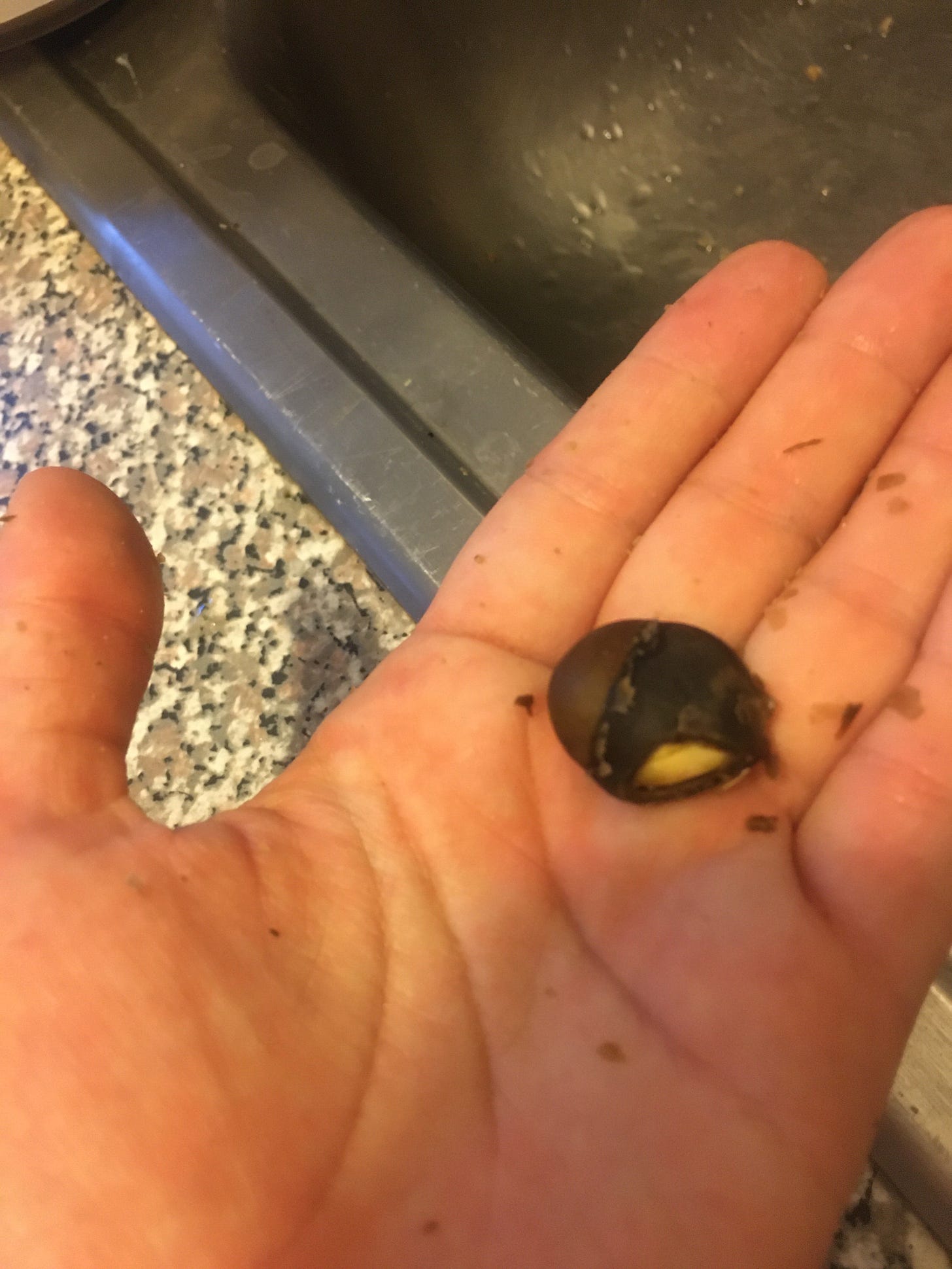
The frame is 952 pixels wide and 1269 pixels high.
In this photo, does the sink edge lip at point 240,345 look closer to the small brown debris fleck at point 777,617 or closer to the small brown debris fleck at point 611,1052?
the small brown debris fleck at point 777,617

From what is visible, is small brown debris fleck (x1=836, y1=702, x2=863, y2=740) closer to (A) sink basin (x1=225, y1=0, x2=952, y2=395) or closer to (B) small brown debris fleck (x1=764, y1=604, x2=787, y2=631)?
(B) small brown debris fleck (x1=764, y1=604, x2=787, y2=631)

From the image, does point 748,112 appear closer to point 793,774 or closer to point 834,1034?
point 793,774

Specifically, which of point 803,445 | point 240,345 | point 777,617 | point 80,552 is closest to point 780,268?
point 803,445

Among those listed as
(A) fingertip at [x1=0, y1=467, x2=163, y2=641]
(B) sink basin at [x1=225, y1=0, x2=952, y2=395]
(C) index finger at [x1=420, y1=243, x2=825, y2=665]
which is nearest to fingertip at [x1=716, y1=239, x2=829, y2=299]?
(C) index finger at [x1=420, y1=243, x2=825, y2=665]

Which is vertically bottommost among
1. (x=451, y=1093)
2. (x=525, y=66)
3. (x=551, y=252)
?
(x=451, y=1093)

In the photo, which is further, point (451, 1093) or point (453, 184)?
point (453, 184)

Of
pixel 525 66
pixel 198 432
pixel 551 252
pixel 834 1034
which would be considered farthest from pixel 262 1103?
pixel 525 66

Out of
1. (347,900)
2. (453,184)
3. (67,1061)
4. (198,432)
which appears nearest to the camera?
(67,1061)

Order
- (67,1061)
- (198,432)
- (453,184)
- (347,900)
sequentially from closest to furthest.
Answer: (67,1061), (347,900), (198,432), (453,184)
